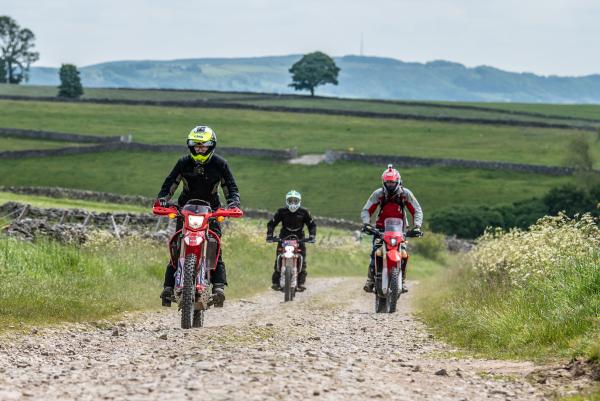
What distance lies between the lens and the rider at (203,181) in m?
13.6

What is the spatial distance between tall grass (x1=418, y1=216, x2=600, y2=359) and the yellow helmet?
393 centimetres

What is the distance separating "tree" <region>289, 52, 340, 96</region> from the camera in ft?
607

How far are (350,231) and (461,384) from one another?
4972cm

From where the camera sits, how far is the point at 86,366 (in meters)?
9.91

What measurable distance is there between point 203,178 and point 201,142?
51 centimetres

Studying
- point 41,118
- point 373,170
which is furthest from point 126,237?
point 41,118

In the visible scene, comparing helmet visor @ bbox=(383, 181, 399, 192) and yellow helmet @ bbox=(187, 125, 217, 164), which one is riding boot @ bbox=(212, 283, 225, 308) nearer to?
yellow helmet @ bbox=(187, 125, 217, 164)

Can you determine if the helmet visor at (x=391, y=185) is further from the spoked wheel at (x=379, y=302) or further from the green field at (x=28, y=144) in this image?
the green field at (x=28, y=144)

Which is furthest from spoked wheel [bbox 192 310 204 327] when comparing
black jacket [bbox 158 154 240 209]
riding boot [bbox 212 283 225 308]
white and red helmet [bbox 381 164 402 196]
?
white and red helmet [bbox 381 164 402 196]

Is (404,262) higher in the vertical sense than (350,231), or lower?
higher

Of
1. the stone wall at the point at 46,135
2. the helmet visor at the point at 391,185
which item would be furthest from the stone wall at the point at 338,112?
the helmet visor at the point at 391,185

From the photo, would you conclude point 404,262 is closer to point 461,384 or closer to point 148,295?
point 148,295

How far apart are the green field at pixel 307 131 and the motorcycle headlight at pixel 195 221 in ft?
251

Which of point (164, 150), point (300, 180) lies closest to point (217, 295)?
point (300, 180)
